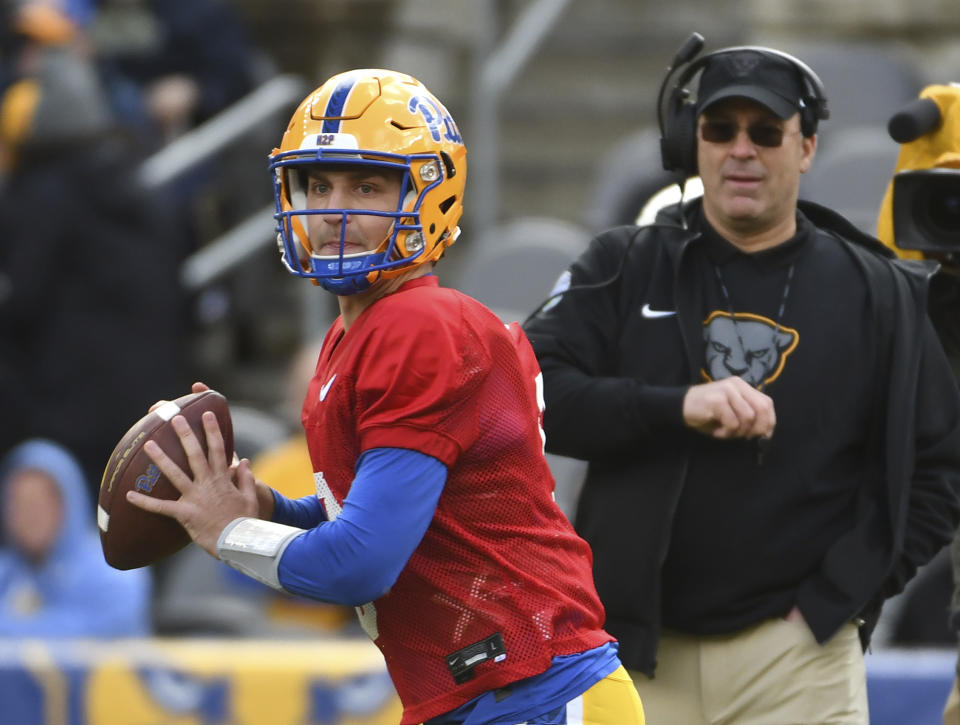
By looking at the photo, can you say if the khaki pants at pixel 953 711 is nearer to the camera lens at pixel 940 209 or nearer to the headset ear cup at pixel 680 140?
the camera lens at pixel 940 209

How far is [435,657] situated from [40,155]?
16.4 ft

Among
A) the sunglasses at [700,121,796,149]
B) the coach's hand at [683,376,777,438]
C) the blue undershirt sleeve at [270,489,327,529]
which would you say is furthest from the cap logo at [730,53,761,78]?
the blue undershirt sleeve at [270,489,327,529]

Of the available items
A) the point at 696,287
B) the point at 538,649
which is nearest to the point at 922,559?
the point at 696,287

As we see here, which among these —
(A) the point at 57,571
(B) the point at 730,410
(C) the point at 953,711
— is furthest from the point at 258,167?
(B) the point at 730,410

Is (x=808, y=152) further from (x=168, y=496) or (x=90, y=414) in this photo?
(x=90, y=414)

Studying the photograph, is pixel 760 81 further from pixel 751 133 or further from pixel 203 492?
pixel 203 492

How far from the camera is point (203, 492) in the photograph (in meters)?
3.12

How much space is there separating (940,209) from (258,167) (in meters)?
5.76

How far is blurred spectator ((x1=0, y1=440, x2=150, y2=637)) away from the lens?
7.09 metres

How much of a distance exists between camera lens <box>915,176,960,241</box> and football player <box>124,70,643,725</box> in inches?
55.4

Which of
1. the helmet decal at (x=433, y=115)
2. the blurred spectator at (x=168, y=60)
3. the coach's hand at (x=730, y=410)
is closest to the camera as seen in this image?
the helmet decal at (x=433, y=115)

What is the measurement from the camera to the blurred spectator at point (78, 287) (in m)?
7.46

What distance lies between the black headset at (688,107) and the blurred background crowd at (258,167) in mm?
2563

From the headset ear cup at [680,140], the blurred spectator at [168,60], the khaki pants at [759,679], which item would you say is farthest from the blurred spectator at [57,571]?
the headset ear cup at [680,140]
